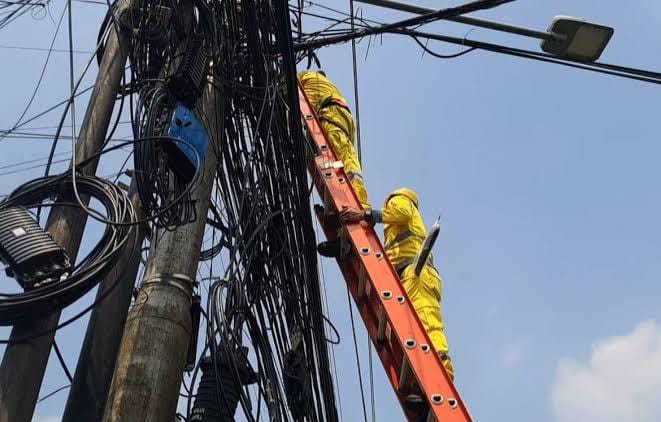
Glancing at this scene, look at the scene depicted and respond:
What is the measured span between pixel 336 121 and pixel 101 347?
4.39 metres

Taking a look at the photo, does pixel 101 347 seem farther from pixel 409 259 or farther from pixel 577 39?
pixel 577 39

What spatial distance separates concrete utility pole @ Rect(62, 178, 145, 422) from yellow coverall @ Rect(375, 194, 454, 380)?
→ 2.63m

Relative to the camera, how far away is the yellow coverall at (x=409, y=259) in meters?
5.52

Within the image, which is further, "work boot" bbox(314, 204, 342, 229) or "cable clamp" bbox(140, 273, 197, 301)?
"work boot" bbox(314, 204, 342, 229)

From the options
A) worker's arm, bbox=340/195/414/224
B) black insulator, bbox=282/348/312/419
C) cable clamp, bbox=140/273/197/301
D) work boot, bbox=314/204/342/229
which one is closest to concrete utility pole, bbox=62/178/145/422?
cable clamp, bbox=140/273/197/301

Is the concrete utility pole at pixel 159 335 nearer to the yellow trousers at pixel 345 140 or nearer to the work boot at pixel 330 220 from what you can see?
the work boot at pixel 330 220

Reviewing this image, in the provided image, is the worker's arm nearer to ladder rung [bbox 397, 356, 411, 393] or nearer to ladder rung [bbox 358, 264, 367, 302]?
ladder rung [bbox 358, 264, 367, 302]

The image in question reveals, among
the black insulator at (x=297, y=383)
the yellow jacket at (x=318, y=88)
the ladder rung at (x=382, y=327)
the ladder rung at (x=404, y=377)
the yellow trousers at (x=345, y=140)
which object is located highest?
the yellow jacket at (x=318, y=88)

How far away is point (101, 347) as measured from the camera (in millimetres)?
3076

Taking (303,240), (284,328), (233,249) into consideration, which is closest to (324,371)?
(284,328)

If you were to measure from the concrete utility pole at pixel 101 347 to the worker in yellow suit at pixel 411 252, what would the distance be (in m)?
2.46

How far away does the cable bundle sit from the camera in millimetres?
2602

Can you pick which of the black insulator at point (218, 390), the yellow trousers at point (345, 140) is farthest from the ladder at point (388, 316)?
the black insulator at point (218, 390)

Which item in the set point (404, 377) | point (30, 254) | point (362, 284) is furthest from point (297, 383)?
point (30, 254)
